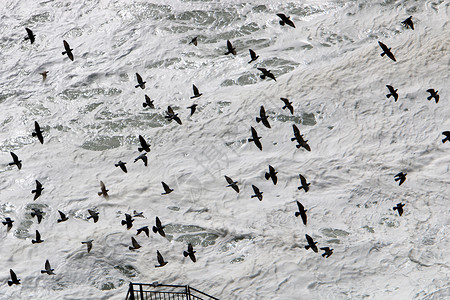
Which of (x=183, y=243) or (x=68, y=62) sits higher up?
(x=68, y=62)

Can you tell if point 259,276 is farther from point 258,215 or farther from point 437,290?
point 437,290

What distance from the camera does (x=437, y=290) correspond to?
19.0 metres

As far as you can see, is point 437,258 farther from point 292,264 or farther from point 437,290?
point 292,264

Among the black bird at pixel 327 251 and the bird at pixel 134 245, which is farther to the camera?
the bird at pixel 134 245

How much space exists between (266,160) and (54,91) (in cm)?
995

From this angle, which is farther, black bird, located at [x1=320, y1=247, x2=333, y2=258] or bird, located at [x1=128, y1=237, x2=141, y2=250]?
bird, located at [x1=128, y1=237, x2=141, y2=250]

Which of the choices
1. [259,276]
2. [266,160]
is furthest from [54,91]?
[259,276]

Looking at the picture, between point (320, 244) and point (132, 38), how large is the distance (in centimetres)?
1391

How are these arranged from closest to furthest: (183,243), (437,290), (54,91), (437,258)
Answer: (437,290), (437,258), (183,243), (54,91)

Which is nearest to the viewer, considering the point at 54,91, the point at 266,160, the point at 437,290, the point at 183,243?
the point at 437,290

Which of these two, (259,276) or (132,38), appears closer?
(259,276)

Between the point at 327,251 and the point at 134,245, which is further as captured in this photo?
the point at 134,245

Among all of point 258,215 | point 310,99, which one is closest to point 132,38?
point 310,99

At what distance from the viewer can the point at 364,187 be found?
23.0 m
